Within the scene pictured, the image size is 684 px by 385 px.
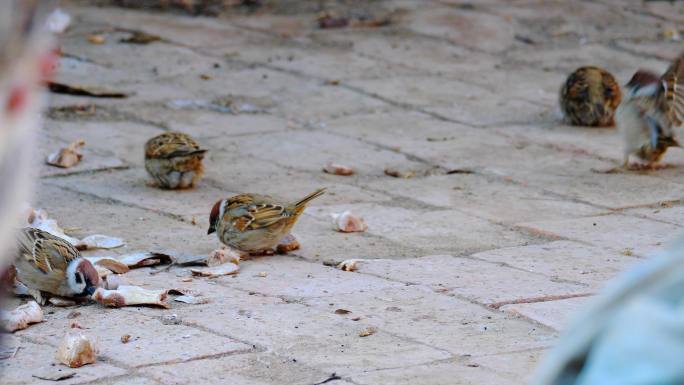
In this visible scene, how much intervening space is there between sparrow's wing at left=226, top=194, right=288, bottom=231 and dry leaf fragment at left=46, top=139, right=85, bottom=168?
1818 mm

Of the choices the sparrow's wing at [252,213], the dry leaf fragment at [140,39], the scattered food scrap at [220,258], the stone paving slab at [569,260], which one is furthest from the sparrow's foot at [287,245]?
the dry leaf fragment at [140,39]

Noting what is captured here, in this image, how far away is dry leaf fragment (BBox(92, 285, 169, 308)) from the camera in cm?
500

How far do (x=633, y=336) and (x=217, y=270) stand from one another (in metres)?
4.26

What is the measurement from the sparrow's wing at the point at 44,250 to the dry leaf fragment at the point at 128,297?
198mm

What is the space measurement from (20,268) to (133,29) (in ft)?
20.8

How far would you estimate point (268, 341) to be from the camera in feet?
15.0

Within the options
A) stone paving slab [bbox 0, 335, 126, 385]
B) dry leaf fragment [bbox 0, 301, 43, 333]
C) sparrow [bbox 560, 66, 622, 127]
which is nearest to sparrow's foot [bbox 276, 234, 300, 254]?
dry leaf fragment [bbox 0, 301, 43, 333]

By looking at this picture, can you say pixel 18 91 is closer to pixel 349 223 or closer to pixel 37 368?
pixel 37 368

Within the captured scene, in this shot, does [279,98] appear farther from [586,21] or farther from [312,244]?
[586,21]

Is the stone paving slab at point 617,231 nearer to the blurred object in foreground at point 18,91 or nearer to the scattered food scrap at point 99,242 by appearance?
the scattered food scrap at point 99,242

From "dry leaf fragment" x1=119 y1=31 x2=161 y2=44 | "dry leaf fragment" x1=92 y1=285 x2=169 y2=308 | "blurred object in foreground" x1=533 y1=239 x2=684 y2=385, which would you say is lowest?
"dry leaf fragment" x1=92 y1=285 x2=169 y2=308

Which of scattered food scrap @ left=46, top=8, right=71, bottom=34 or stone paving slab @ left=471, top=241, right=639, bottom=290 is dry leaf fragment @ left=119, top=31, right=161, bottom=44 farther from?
stone paving slab @ left=471, top=241, right=639, bottom=290

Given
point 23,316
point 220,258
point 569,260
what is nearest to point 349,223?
point 220,258

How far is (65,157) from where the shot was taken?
7.57 meters
